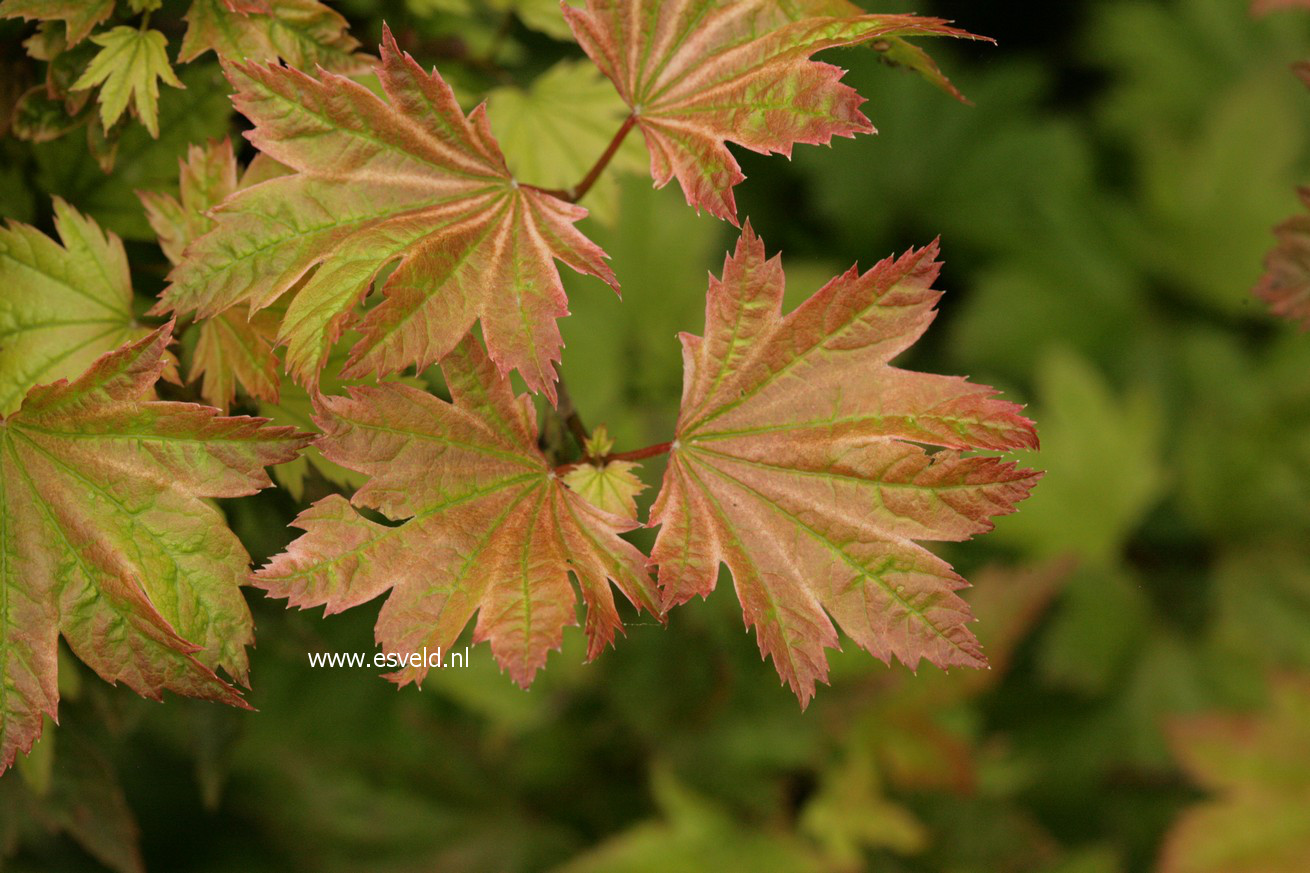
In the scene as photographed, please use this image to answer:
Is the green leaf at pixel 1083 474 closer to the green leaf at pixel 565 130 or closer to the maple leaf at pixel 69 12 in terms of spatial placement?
the green leaf at pixel 565 130

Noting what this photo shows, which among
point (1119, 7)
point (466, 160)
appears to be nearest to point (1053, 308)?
point (1119, 7)

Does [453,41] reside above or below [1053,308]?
above

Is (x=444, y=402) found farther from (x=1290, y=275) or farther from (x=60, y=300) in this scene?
(x=1290, y=275)

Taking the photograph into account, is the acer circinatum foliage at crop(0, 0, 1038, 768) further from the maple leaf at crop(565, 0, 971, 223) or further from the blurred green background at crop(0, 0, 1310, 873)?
the blurred green background at crop(0, 0, 1310, 873)

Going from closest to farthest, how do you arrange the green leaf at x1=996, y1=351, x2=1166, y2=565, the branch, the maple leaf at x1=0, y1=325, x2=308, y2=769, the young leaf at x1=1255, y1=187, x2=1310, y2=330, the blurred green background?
the maple leaf at x1=0, y1=325, x2=308, y2=769 < the branch < the young leaf at x1=1255, y1=187, x2=1310, y2=330 < the blurred green background < the green leaf at x1=996, y1=351, x2=1166, y2=565

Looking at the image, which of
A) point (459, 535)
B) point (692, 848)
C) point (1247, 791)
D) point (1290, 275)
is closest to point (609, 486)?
point (459, 535)

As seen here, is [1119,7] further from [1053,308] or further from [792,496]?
[792,496]

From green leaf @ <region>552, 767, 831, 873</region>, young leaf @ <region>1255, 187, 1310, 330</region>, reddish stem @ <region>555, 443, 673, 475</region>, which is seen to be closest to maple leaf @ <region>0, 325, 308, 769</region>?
reddish stem @ <region>555, 443, 673, 475</region>
